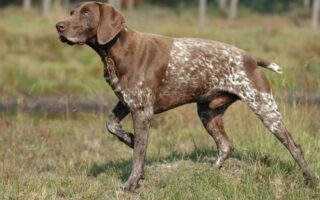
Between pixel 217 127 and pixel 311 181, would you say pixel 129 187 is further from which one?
pixel 311 181

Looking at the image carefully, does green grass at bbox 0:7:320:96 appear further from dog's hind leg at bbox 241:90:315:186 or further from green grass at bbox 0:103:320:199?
dog's hind leg at bbox 241:90:315:186

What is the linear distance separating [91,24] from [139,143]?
1.42 meters

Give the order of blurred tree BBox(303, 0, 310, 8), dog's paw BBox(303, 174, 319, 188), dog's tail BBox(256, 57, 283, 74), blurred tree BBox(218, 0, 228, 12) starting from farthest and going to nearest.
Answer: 1. blurred tree BBox(218, 0, 228, 12)
2. blurred tree BBox(303, 0, 310, 8)
3. dog's tail BBox(256, 57, 283, 74)
4. dog's paw BBox(303, 174, 319, 188)

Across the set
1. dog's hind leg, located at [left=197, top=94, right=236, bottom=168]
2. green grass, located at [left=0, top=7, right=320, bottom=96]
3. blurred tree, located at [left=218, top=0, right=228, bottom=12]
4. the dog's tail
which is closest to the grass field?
dog's hind leg, located at [left=197, top=94, right=236, bottom=168]

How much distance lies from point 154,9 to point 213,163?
4337 cm

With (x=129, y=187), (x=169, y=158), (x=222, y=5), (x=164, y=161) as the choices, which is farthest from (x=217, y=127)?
(x=222, y=5)

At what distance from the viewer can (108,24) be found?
8328 mm

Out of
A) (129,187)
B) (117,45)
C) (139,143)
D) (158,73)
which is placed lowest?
(129,187)

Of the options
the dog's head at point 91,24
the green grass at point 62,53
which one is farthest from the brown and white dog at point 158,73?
the green grass at point 62,53

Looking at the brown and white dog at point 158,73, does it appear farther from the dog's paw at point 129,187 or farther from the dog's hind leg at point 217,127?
the dog's hind leg at point 217,127

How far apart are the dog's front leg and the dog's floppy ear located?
0.90 m

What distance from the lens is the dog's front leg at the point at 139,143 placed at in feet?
27.9

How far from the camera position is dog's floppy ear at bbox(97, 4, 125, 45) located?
8.31 meters

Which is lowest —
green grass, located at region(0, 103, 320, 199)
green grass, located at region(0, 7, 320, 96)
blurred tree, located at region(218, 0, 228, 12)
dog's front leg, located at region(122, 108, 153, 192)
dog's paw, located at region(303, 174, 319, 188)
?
blurred tree, located at region(218, 0, 228, 12)
